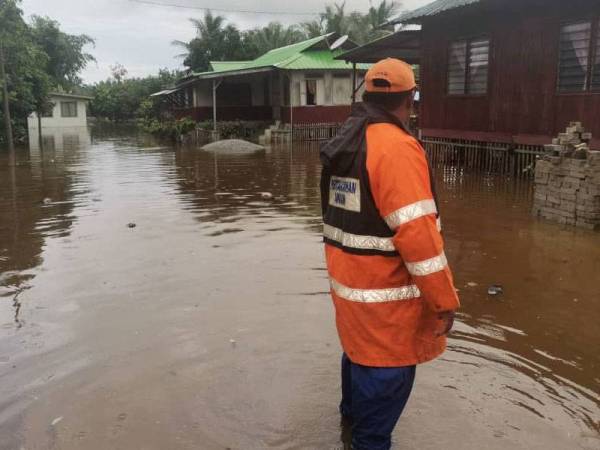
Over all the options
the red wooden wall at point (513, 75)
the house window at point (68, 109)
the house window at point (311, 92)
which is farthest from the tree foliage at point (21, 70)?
the house window at point (68, 109)

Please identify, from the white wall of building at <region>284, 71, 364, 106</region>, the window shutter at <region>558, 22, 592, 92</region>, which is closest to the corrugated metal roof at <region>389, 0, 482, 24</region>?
the window shutter at <region>558, 22, 592, 92</region>

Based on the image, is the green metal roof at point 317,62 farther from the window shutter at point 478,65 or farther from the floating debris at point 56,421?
the floating debris at point 56,421

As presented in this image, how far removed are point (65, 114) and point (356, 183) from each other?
56588mm

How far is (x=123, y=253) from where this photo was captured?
756 cm

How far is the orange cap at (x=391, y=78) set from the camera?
2727mm

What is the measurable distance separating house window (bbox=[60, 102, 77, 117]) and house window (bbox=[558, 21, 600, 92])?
4931cm

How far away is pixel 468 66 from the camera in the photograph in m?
15.7

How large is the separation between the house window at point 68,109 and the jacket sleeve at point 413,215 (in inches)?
2222

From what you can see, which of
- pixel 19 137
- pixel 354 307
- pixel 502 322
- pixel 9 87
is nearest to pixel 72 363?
pixel 354 307

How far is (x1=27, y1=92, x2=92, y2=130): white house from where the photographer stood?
52.5 m

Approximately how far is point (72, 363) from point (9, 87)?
26.9 m

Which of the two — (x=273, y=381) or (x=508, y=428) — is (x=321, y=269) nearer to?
(x=273, y=381)

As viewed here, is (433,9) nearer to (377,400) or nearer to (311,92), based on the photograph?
(377,400)

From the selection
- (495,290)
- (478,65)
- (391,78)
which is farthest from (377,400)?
(478,65)
